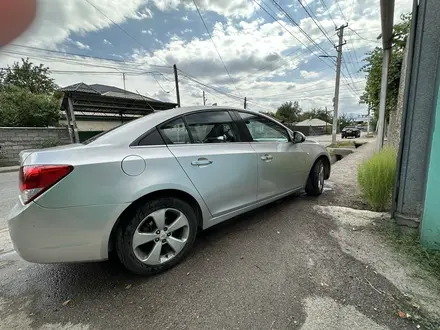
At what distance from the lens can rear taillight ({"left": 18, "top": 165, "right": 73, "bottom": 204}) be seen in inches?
60.3

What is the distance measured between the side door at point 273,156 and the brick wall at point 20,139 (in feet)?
40.5

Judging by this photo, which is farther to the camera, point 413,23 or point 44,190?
point 413,23

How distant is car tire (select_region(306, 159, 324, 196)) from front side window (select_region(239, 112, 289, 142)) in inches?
38.6

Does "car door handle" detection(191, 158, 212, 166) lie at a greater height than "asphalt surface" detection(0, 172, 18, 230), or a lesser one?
greater

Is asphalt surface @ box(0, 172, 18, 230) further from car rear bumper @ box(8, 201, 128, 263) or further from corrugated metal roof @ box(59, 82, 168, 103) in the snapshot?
corrugated metal roof @ box(59, 82, 168, 103)

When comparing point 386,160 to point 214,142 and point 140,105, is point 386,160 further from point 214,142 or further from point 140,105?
point 140,105

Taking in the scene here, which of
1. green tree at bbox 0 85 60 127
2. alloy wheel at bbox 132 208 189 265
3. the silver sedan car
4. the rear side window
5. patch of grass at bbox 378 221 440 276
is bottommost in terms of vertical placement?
patch of grass at bbox 378 221 440 276

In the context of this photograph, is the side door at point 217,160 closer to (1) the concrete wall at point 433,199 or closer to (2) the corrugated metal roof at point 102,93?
(1) the concrete wall at point 433,199

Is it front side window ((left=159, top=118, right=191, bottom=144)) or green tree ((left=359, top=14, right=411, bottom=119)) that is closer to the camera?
front side window ((left=159, top=118, right=191, bottom=144))

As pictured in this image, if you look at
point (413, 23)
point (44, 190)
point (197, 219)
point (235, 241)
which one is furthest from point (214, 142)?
point (413, 23)

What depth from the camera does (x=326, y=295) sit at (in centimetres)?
172

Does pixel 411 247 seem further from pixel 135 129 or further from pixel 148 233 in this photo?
pixel 135 129

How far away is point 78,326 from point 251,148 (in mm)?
2183

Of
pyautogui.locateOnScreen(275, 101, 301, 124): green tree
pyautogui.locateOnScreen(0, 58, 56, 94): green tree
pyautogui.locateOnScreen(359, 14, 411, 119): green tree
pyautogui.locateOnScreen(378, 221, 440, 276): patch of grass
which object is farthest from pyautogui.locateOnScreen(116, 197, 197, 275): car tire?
pyautogui.locateOnScreen(275, 101, 301, 124): green tree
